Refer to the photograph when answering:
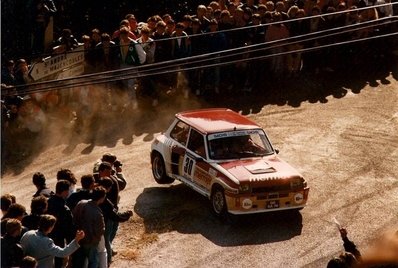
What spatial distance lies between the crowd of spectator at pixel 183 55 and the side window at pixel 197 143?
338cm

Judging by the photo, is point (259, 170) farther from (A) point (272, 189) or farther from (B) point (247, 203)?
(B) point (247, 203)

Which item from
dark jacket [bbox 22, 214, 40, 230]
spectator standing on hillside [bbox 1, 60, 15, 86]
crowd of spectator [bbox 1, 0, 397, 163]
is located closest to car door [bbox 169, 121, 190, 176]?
crowd of spectator [bbox 1, 0, 397, 163]

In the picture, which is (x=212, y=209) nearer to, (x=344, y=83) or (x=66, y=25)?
(x=344, y=83)

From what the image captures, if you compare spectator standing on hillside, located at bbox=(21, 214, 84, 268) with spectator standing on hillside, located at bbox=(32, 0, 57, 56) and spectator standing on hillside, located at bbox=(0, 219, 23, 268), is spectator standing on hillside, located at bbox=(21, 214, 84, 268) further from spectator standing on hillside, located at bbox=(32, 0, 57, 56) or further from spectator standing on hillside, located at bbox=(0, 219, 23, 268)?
spectator standing on hillside, located at bbox=(32, 0, 57, 56)

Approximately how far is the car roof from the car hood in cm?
80

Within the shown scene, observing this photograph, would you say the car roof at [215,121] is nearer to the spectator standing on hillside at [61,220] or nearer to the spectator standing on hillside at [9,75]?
the spectator standing on hillside at [9,75]

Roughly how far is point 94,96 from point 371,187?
7656 mm

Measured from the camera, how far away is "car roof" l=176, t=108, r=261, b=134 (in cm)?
1653

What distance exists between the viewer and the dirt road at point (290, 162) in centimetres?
1477

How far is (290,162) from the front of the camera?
18.8 meters

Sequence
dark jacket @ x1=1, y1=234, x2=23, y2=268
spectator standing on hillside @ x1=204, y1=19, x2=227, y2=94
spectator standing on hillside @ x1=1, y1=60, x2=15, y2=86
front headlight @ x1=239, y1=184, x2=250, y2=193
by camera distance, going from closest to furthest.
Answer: dark jacket @ x1=1, y1=234, x2=23, y2=268
front headlight @ x1=239, y1=184, x2=250, y2=193
spectator standing on hillside @ x1=1, y1=60, x2=15, y2=86
spectator standing on hillside @ x1=204, y1=19, x2=227, y2=94

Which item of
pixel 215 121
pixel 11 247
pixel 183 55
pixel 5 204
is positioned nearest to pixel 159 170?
pixel 215 121

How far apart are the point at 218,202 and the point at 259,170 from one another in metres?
0.97

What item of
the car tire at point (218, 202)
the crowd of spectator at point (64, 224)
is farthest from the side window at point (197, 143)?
the crowd of spectator at point (64, 224)
